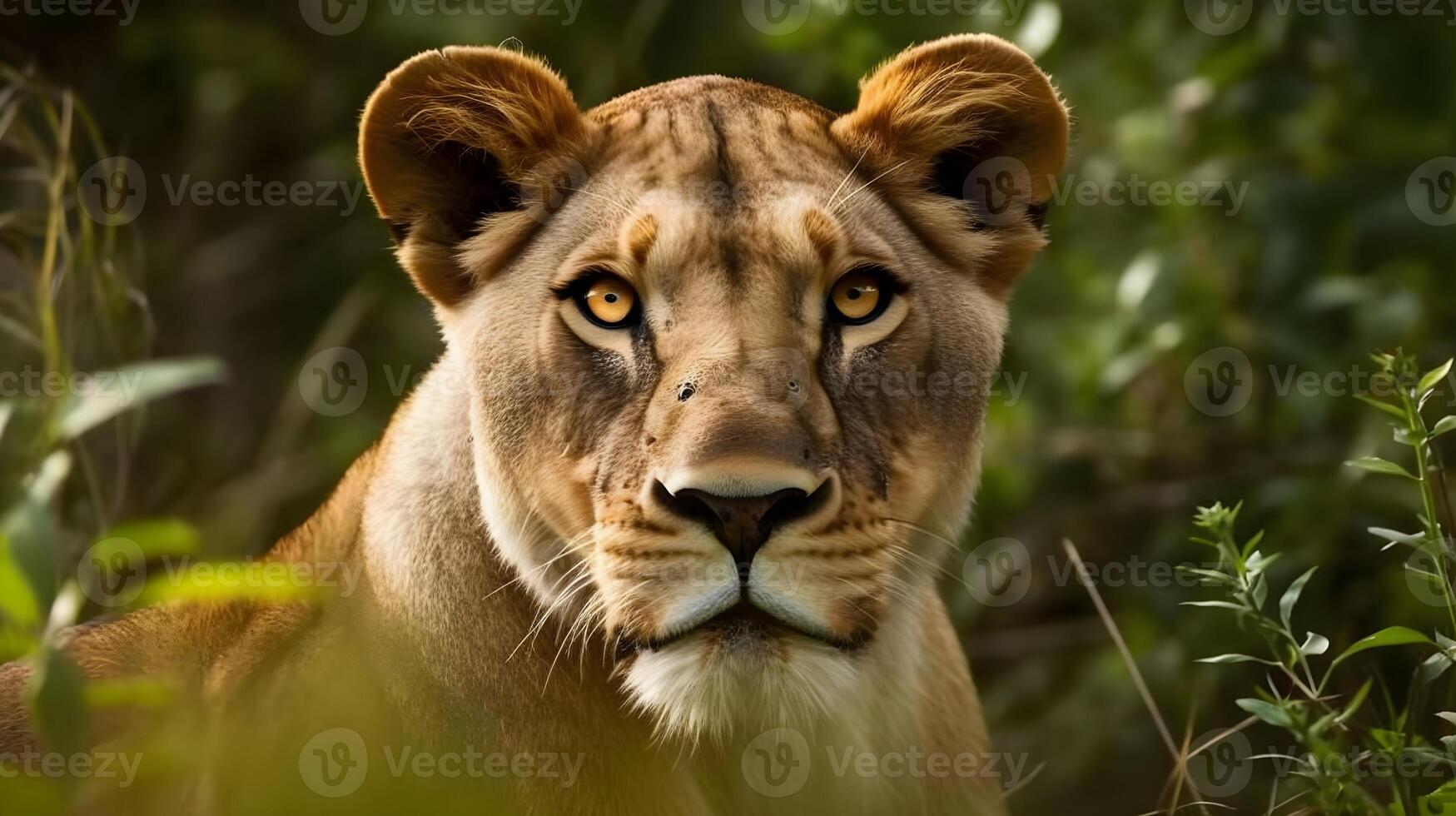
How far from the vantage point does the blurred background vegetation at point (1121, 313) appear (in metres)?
4.79

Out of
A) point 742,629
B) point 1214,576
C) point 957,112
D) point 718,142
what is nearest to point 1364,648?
point 1214,576

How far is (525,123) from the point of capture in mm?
3213

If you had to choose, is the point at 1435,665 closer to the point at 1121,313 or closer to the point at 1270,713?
the point at 1270,713

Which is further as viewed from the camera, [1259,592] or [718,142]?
[718,142]

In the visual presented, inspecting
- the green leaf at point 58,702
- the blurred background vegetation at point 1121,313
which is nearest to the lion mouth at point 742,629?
the green leaf at point 58,702

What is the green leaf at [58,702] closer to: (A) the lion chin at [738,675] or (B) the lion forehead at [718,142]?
(A) the lion chin at [738,675]

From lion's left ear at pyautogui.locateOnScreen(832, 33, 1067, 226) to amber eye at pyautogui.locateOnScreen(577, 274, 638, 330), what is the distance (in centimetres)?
63

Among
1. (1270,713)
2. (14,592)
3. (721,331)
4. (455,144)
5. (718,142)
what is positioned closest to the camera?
(14,592)

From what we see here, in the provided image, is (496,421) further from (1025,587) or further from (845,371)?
(1025,587)

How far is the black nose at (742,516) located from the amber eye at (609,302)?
0.52 metres

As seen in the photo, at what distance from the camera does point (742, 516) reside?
2.56 m

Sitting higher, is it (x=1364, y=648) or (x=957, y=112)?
(x=957, y=112)

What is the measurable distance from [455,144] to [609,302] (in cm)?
56

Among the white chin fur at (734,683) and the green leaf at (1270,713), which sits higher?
the green leaf at (1270,713)
